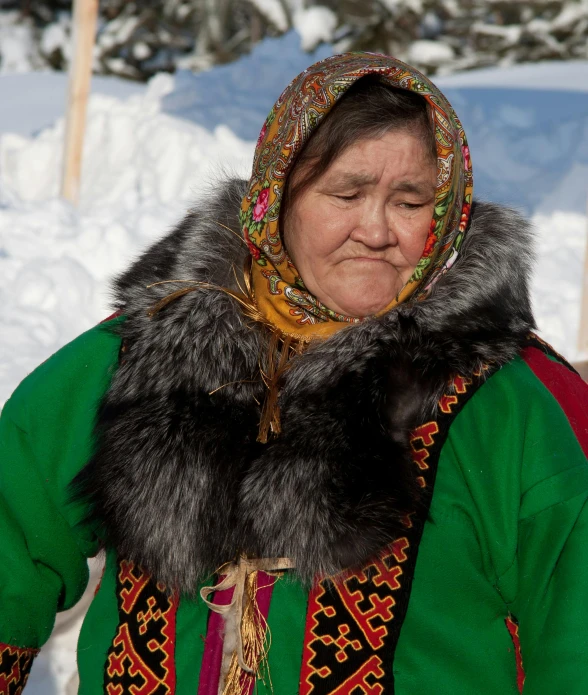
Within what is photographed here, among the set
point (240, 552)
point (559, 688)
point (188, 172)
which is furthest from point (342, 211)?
point (188, 172)

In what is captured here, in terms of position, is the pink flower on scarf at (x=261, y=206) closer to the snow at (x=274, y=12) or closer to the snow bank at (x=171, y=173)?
the snow bank at (x=171, y=173)

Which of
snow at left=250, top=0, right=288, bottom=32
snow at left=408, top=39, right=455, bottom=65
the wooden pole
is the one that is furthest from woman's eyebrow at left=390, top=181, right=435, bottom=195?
snow at left=250, top=0, right=288, bottom=32

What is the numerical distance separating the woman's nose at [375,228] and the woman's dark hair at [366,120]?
128 millimetres

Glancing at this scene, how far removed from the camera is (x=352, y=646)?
1574 mm

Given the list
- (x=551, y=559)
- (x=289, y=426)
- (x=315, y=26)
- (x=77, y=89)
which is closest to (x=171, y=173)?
(x=77, y=89)

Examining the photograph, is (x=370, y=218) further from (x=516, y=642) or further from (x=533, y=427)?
(x=516, y=642)

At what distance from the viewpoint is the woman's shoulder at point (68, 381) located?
184 centimetres

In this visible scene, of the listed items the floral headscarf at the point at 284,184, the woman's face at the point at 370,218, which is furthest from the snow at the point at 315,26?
the woman's face at the point at 370,218

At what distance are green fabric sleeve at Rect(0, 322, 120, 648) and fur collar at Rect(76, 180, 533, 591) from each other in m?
0.07

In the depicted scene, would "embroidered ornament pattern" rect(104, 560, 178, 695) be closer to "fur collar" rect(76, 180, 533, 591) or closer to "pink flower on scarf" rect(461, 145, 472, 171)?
"fur collar" rect(76, 180, 533, 591)

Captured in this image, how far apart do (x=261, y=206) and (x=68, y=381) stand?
50 centimetres

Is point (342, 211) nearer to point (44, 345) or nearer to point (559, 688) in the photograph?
point (559, 688)

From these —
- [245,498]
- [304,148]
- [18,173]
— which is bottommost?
[18,173]

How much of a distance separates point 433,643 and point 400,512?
0.22m
